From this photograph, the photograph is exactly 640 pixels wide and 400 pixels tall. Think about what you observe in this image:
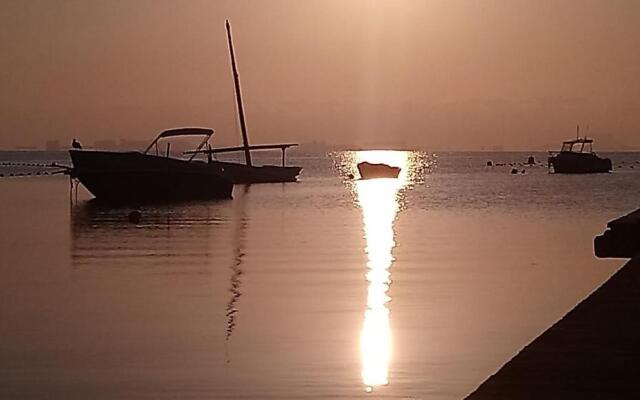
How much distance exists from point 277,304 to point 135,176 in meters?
38.0

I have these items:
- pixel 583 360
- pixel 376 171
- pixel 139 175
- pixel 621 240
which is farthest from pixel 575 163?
pixel 583 360

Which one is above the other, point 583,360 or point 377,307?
point 583,360

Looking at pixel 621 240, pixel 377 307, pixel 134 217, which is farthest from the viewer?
pixel 134 217

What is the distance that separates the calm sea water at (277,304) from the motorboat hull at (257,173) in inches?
1489

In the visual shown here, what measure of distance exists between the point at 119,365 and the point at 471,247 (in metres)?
18.2

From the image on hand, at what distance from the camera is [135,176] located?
A: 5566 centimetres

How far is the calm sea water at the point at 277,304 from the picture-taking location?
12992 millimetres

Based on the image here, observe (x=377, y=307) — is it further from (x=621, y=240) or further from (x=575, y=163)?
(x=575, y=163)

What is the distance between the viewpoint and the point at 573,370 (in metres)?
6.53

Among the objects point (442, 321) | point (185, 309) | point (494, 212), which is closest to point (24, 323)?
point (185, 309)

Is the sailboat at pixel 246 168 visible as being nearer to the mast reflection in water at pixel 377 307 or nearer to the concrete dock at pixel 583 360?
the mast reflection in water at pixel 377 307

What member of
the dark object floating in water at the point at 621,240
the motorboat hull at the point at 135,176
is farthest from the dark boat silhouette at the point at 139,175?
the dark object floating in water at the point at 621,240

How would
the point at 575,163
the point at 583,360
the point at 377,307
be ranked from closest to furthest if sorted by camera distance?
the point at 583,360 < the point at 377,307 < the point at 575,163

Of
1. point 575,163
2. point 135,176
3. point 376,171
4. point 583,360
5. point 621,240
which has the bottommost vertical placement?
point 376,171
